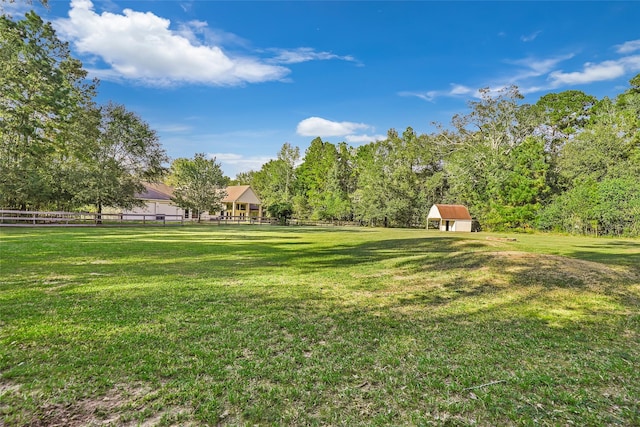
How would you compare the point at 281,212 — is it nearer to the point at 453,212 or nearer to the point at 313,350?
the point at 453,212

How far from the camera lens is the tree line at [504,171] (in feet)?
111

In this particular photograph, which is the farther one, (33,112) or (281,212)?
(281,212)

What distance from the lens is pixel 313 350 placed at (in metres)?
3.79

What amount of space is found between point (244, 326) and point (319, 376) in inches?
67.7

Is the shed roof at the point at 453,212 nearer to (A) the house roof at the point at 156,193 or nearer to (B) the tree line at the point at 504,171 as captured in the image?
(B) the tree line at the point at 504,171

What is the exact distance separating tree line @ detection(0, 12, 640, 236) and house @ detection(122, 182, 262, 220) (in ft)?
16.4

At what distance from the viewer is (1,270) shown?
7.57 meters

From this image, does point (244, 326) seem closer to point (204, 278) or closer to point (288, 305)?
point (288, 305)

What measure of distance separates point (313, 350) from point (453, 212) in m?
41.3

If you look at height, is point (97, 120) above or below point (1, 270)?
above

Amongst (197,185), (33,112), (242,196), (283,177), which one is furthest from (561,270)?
(283,177)

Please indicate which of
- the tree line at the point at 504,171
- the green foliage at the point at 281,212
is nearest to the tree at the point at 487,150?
the tree line at the point at 504,171

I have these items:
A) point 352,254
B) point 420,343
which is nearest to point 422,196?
point 352,254

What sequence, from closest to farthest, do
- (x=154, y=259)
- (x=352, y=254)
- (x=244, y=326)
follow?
(x=244, y=326), (x=154, y=259), (x=352, y=254)
